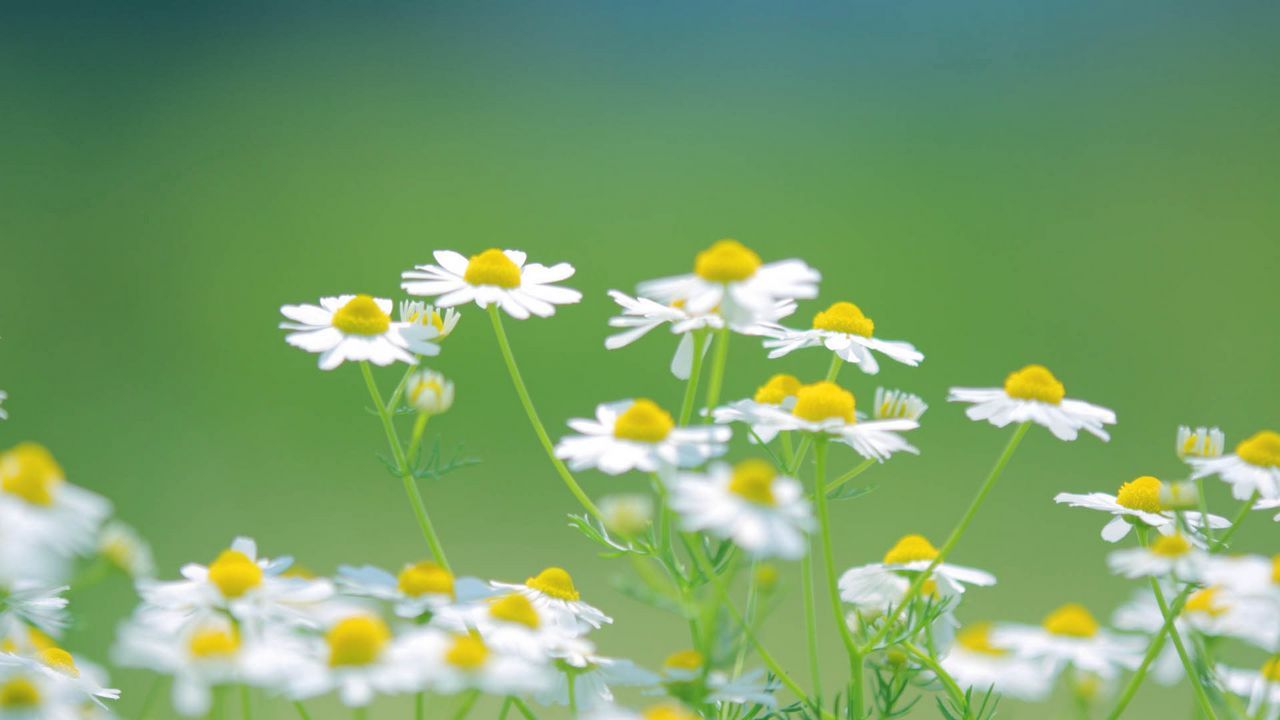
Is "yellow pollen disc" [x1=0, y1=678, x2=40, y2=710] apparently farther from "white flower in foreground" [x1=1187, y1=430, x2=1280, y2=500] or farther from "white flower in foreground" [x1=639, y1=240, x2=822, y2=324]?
"white flower in foreground" [x1=1187, y1=430, x2=1280, y2=500]

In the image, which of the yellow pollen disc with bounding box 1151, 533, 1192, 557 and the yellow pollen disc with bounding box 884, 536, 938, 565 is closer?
the yellow pollen disc with bounding box 1151, 533, 1192, 557

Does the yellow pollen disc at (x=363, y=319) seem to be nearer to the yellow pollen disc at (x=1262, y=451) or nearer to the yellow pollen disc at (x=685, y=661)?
the yellow pollen disc at (x=685, y=661)

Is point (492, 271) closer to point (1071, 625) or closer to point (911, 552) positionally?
point (911, 552)

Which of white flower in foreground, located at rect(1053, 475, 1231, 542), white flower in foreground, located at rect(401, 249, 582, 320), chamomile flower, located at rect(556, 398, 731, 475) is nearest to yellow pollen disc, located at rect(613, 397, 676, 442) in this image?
chamomile flower, located at rect(556, 398, 731, 475)

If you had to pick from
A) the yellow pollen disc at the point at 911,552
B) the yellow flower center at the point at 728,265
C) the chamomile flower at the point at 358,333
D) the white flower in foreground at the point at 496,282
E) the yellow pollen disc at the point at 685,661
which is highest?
the white flower in foreground at the point at 496,282

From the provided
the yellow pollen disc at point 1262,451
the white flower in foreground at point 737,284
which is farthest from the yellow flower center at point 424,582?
the yellow pollen disc at point 1262,451

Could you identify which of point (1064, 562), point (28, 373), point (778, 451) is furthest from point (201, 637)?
point (28, 373)

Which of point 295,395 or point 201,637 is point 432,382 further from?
point 295,395
